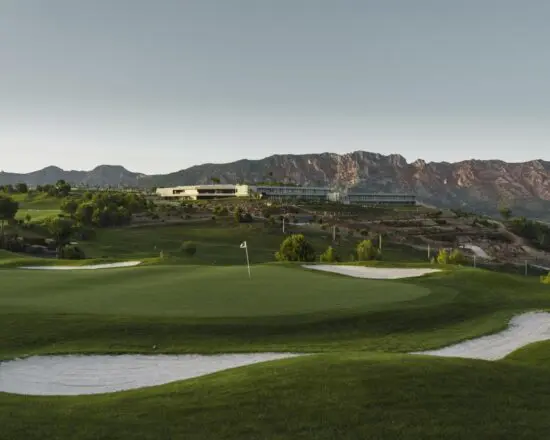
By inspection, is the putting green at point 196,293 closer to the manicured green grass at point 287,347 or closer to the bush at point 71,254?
the manicured green grass at point 287,347

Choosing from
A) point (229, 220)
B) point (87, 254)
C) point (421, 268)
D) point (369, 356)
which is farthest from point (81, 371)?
point (229, 220)

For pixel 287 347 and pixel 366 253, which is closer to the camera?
pixel 287 347

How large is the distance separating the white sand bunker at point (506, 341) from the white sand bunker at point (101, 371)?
24.8 ft

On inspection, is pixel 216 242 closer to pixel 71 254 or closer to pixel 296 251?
pixel 71 254

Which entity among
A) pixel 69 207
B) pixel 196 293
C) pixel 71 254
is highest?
pixel 69 207

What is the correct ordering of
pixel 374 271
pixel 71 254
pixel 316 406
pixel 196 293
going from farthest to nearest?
pixel 71 254 < pixel 374 271 < pixel 196 293 < pixel 316 406

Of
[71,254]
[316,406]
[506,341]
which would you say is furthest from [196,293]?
[71,254]

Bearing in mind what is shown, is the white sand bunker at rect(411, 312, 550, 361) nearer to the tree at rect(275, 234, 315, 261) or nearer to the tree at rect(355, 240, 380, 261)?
the tree at rect(275, 234, 315, 261)

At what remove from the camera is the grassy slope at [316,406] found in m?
11.8

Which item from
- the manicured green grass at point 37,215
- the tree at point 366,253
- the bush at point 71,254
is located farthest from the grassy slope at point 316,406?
the manicured green grass at point 37,215

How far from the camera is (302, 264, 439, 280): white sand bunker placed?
45250 millimetres

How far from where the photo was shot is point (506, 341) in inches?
1016

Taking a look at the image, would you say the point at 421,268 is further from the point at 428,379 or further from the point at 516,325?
the point at 428,379

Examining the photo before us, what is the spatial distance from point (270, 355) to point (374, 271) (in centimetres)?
2847
